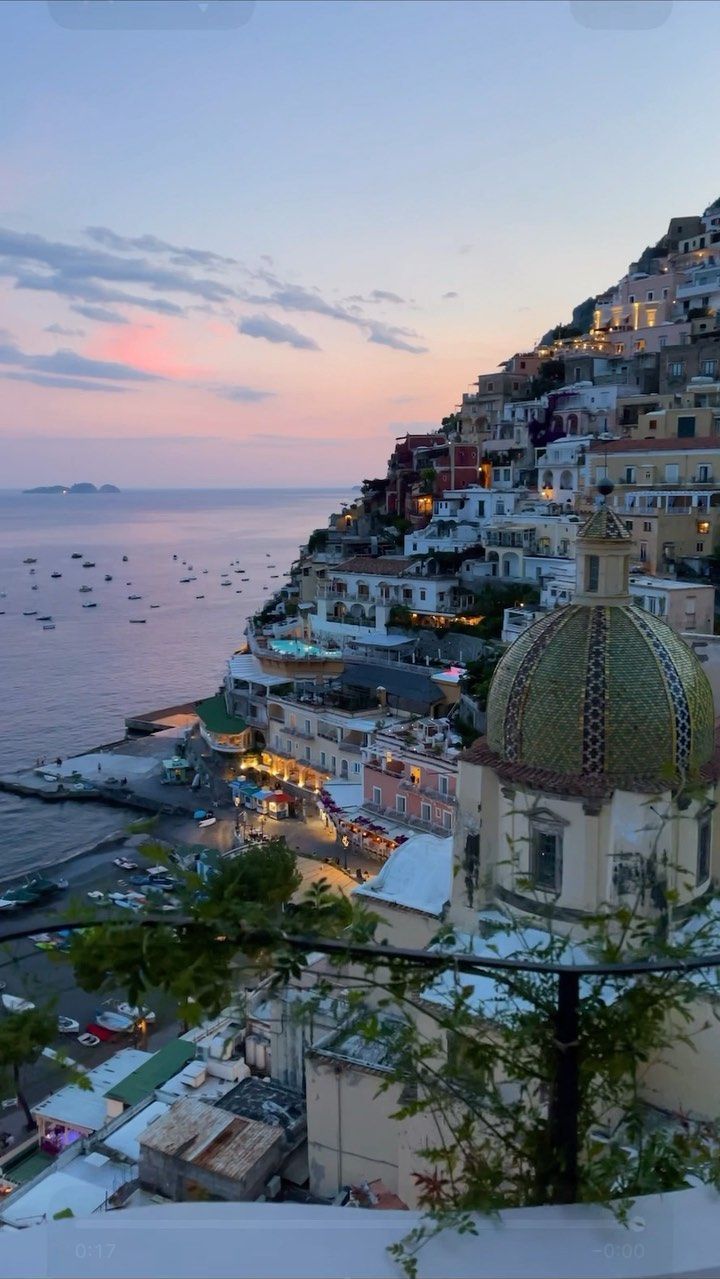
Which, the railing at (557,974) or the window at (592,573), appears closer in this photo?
the railing at (557,974)

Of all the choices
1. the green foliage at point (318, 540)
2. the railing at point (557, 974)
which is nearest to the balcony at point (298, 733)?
the green foliage at point (318, 540)

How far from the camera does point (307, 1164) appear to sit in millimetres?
10750

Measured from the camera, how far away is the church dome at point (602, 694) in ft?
32.8

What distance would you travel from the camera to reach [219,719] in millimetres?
32688

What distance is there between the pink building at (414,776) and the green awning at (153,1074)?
8.64 metres

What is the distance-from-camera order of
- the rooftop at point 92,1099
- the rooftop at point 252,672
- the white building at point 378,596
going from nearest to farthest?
the rooftop at point 92,1099, the rooftop at point 252,672, the white building at point 378,596

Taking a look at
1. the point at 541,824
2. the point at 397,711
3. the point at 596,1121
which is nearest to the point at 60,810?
the point at 397,711

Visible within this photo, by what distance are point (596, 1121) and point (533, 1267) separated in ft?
2.52

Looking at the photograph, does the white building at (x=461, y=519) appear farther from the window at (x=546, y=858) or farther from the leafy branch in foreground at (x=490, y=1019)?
the leafy branch in foreground at (x=490, y=1019)

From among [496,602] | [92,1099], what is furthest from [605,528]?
[496,602]

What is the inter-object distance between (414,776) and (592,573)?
12.9 m

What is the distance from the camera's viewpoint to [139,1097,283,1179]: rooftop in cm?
1009

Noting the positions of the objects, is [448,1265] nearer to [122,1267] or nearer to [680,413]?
[122,1267]

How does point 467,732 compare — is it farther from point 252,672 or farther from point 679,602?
point 252,672
